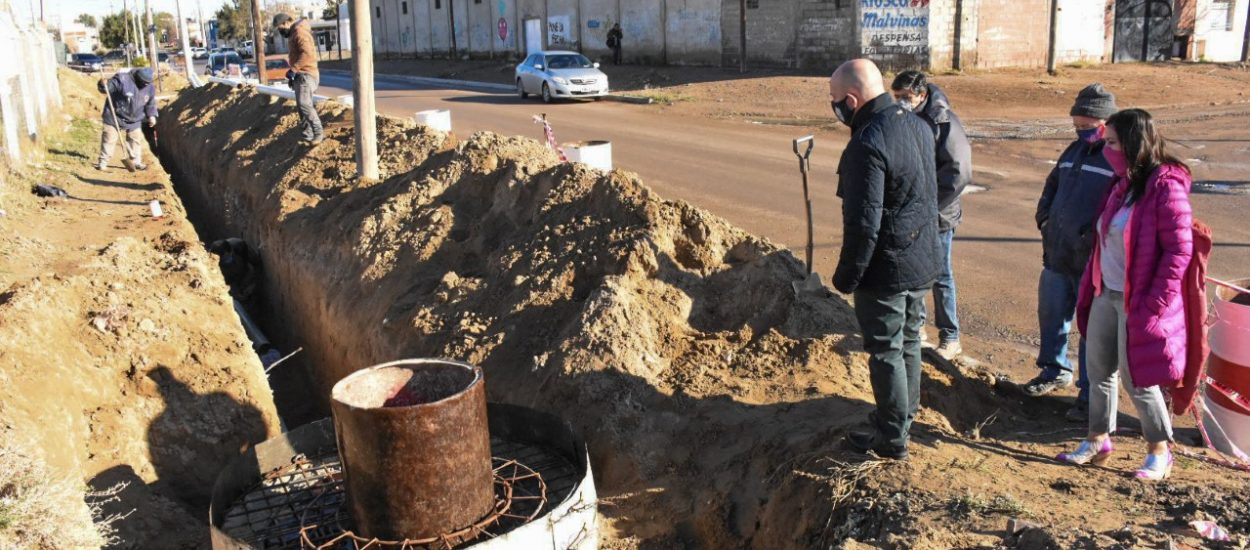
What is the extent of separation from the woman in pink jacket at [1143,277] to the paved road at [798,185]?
267 cm

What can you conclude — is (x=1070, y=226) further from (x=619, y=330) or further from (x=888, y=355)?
(x=619, y=330)

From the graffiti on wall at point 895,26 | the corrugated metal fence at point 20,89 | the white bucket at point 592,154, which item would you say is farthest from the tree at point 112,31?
the white bucket at point 592,154

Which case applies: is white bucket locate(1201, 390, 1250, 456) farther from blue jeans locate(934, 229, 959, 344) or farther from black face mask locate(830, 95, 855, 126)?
black face mask locate(830, 95, 855, 126)

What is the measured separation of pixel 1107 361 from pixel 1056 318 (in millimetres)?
1097

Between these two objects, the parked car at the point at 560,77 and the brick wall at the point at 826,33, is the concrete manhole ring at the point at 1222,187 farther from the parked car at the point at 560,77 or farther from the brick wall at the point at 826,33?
the parked car at the point at 560,77

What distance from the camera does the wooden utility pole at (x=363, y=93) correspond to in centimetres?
1016

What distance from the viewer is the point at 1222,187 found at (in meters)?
11.9

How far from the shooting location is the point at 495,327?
6293mm

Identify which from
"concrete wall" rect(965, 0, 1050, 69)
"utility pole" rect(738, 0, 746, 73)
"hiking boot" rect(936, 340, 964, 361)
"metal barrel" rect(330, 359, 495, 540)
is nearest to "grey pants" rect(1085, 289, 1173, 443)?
"hiking boot" rect(936, 340, 964, 361)

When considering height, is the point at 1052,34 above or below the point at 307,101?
above

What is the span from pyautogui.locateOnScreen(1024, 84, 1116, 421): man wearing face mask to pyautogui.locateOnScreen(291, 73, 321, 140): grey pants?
31.2ft

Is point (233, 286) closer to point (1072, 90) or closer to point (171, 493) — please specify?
point (171, 493)

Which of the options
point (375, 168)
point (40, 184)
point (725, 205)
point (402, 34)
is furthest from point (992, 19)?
point (402, 34)

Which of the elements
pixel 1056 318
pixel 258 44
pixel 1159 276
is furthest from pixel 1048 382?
pixel 258 44
